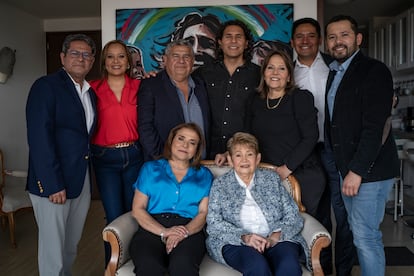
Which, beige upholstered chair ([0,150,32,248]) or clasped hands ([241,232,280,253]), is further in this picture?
beige upholstered chair ([0,150,32,248])

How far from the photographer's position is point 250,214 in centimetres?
216

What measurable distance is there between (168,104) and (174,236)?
845mm

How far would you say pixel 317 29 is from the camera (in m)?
2.82

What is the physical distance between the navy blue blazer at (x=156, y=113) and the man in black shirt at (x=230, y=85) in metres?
0.26

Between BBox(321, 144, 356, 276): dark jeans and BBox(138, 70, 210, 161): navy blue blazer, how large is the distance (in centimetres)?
96

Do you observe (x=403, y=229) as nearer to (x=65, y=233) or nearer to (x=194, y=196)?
(x=194, y=196)

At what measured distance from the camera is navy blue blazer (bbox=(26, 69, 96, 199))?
6.95 ft

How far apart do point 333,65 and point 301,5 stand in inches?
52.0

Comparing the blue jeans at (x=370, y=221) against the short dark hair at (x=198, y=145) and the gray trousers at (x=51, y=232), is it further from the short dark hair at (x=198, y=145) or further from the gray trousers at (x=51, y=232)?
the gray trousers at (x=51, y=232)

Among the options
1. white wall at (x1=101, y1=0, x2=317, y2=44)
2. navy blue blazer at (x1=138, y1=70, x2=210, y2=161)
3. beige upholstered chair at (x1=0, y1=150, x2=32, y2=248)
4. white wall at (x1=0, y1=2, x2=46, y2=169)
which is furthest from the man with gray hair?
white wall at (x1=0, y1=2, x2=46, y2=169)

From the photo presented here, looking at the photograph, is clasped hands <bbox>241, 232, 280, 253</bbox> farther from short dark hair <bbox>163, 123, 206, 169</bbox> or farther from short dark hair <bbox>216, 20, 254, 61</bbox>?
short dark hair <bbox>216, 20, 254, 61</bbox>

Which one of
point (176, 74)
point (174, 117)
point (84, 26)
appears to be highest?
point (84, 26)

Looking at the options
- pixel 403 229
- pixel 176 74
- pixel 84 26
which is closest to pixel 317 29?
pixel 176 74

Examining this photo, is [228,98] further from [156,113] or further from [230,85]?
[156,113]
